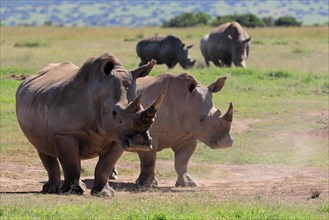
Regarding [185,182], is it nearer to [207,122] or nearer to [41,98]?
[207,122]

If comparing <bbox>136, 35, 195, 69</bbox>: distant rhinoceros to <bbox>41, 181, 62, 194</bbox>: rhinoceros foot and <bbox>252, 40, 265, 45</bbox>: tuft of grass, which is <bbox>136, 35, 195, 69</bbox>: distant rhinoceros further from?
<bbox>41, 181, 62, 194</bbox>: rhinoceros foot

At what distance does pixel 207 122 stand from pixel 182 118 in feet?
1.38

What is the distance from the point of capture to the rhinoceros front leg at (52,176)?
13.3 metres

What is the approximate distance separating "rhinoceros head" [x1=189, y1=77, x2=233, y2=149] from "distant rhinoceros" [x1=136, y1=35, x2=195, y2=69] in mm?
20821

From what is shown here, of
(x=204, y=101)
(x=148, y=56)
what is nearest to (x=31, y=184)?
(x=204, y=101)

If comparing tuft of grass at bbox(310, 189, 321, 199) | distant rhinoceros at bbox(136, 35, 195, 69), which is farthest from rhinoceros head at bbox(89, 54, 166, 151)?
distant rhinoceros at bbox(136, 35, 195, 69)

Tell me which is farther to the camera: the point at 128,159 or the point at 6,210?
the point at 128,159

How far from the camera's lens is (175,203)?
10984mm

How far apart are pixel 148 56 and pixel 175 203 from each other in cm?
2480

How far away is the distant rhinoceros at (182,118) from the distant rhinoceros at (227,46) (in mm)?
18607

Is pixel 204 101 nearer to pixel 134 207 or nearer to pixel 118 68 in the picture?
pixel 118 68

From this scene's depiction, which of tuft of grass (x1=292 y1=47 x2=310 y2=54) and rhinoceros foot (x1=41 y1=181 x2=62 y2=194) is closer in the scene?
rhinoceros foot (x1=41 y1=181 x2=62 y2=194)

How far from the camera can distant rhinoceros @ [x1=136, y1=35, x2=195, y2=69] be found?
3538cm

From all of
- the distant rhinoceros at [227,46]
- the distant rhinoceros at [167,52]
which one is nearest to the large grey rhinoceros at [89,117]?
the distant rhinoceros at [227,46]
